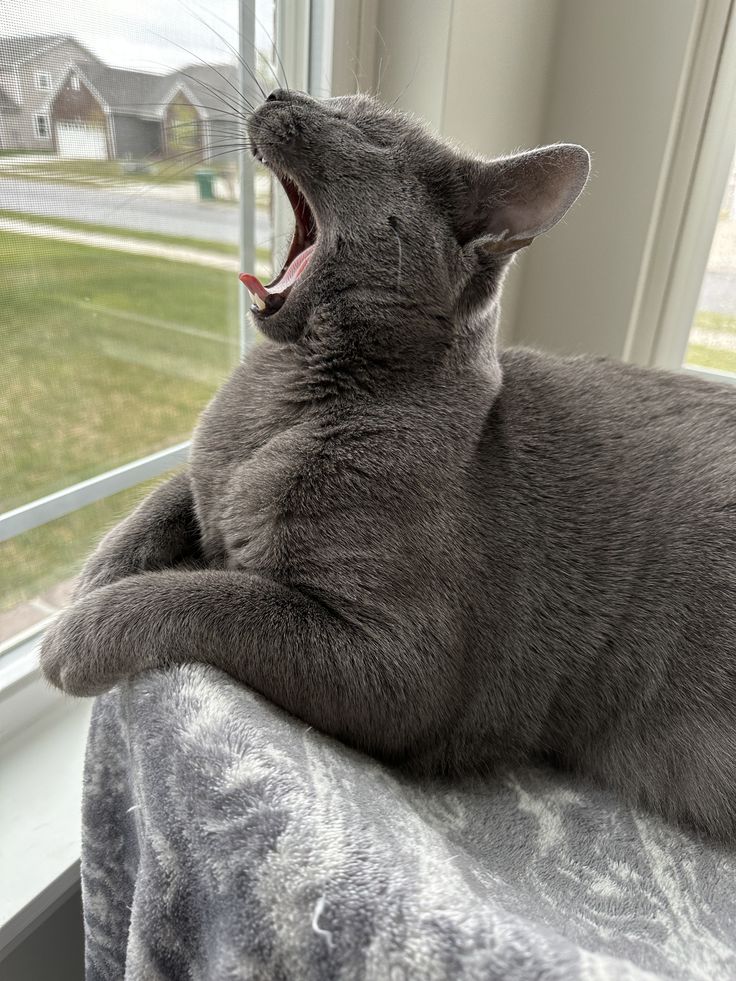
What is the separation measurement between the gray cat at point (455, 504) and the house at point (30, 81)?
0.77 ft

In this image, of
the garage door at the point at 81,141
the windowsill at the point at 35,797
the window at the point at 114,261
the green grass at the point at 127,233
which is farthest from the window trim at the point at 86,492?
the garage door at the point at 81,141

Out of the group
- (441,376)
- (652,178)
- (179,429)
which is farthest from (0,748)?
(652,178)

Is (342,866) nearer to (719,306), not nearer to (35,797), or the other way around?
(35,797)

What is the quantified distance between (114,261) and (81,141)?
0.46 feet

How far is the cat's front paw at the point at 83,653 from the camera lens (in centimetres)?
63

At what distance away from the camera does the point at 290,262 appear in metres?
0.86

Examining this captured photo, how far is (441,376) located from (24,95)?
1.71ft

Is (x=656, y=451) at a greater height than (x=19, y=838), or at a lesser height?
greater

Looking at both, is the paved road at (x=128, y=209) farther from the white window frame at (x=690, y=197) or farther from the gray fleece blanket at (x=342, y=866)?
the white window frame at (x=690, y=197)

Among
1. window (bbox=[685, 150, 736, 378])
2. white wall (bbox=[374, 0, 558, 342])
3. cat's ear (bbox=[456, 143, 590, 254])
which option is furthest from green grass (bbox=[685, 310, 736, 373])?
cat's ear (bbox=[456, 143, 590, 254])

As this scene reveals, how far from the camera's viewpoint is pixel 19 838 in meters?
0.81

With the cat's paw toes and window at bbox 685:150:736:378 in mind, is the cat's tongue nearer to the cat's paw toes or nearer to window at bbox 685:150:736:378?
the cat's paw toes

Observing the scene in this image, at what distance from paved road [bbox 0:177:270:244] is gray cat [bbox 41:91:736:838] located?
0.24 m

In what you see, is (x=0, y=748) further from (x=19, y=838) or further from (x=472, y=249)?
(x=472, y=249)
